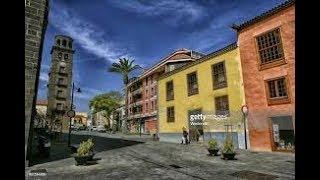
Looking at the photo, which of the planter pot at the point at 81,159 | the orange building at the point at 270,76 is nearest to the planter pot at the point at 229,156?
the orange building at the point at 270,76

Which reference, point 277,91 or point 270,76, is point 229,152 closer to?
point 277,91

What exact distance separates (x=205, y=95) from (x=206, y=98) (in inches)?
13.2

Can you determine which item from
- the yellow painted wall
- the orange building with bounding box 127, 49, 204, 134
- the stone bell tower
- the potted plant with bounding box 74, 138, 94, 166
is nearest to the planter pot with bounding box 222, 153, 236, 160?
the yellow painted wall

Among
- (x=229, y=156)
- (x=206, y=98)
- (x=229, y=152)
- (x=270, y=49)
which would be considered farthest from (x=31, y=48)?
(x=206, y=98)

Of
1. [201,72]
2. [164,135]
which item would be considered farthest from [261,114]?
[164,135]

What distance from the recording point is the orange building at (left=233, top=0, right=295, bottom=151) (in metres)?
17.9

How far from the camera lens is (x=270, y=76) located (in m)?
19.2

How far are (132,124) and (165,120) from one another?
108 feet

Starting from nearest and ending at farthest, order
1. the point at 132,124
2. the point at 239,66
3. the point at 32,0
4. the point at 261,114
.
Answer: the point at 32,0
the point at 261,114
the point at 239,66
the point at 132,124

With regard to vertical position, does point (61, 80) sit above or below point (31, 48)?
above

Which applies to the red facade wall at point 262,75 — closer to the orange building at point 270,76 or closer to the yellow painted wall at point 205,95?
the orange building at point 270,76
